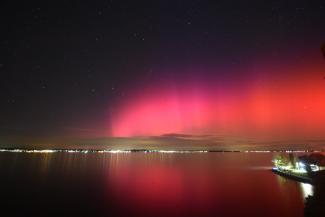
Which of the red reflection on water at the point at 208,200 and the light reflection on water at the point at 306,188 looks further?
the light reflection on water at the point at 306,188

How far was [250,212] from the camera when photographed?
4625cm

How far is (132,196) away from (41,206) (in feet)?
60.5

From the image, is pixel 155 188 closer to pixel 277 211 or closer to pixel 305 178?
pixel 277 211

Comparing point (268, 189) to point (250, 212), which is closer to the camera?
point (250, 212)

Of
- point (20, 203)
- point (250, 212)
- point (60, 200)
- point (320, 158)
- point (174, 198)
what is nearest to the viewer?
point (250, 212)

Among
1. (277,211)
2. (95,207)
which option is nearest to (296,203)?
(277,211)

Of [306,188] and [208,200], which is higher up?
[306,188]

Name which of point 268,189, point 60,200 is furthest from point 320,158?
point 60,200

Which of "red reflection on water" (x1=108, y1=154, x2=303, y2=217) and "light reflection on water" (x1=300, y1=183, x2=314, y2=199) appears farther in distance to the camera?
"light reflection on water" (x1=300, y1=183, x2=314, y2=199)

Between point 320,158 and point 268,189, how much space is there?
530 inches

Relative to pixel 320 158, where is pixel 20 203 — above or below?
below

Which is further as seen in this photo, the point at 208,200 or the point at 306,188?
the point at 306,188

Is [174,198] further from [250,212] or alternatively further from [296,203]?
[296,203]

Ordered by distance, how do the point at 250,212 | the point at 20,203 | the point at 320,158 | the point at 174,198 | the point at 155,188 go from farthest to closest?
1. the point at 155,188
2. the point at 320,158
3. the point at 174,198
4. the point at 20,203
5. the point at 250,212
